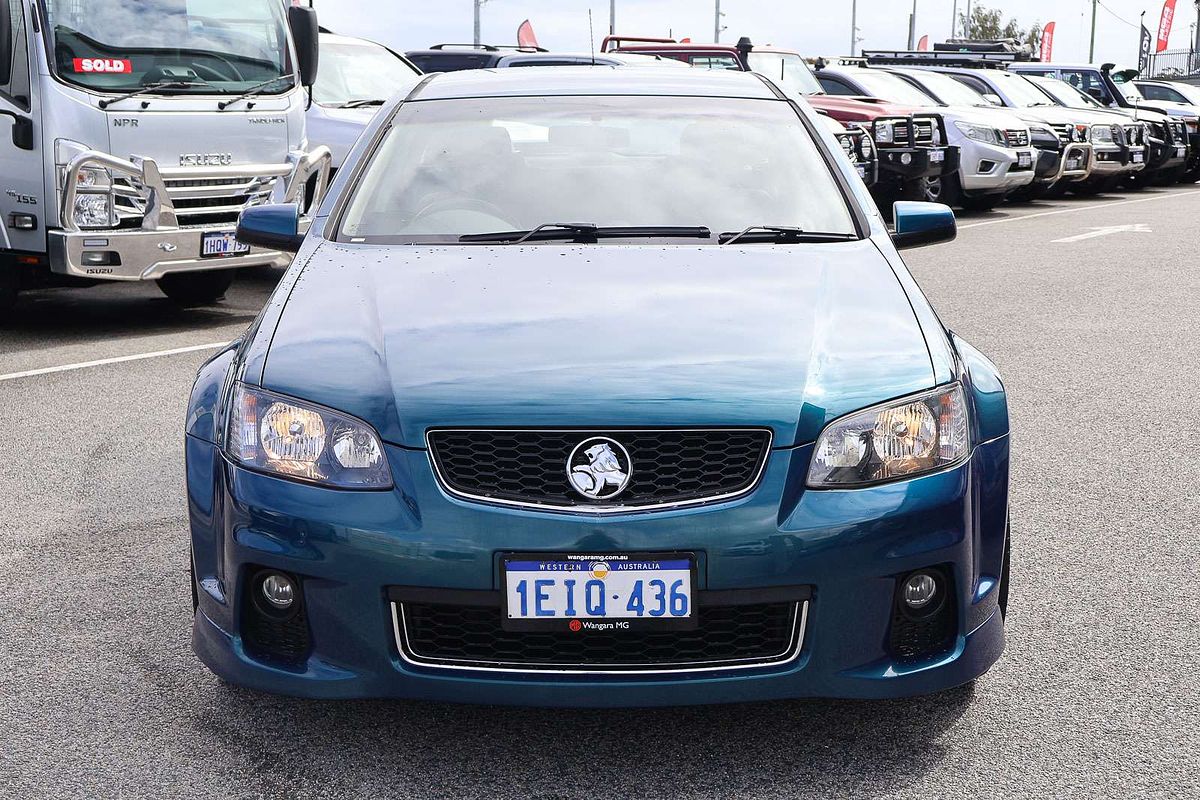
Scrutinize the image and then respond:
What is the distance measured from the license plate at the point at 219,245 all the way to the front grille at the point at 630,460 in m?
6.44

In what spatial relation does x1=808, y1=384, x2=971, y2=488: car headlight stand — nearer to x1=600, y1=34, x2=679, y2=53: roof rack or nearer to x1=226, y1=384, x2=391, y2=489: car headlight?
x1=226, y1=384, x2=391, y2=489: car headlight

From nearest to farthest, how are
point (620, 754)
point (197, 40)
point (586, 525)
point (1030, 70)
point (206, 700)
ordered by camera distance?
point (586, 525) < point (620, 754) < point (206, 700) < point (197, 40) < point (1030, 70)

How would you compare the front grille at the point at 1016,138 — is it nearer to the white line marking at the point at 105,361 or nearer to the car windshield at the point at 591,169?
the white line marking at the point at 105,361

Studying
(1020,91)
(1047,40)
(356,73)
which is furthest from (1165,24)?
(356,73)

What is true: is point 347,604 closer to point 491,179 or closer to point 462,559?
point 462,559

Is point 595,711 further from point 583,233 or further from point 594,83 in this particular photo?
point 594,83

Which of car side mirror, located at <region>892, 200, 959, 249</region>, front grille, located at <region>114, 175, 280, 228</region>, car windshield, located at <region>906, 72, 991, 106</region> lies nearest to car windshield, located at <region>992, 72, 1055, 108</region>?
car windshield, located at <region>906, 72, 991, 106</region>

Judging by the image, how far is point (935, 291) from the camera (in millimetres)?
11086

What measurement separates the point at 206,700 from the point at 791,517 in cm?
148

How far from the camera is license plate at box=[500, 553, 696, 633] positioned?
112 inches

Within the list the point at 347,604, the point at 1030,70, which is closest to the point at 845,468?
the point at 347,604

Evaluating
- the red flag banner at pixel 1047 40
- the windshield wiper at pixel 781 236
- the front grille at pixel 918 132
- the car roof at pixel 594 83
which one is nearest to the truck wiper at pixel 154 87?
the car roof at pixel 594 83

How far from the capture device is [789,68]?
63.7 ft

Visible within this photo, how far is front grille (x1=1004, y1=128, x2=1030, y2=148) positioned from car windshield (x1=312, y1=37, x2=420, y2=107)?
356 inches
